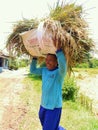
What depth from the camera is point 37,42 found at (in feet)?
15.0

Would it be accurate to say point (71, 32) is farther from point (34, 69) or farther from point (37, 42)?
point (34, 69)

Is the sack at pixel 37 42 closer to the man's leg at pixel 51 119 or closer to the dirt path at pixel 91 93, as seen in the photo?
the man's leg at pixel 51 119

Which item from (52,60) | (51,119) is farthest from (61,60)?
(51,119)

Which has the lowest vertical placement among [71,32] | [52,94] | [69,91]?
[69,91]

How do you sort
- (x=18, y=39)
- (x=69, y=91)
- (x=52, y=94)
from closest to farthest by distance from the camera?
(x=52, y=94) < (x=18, y=39) < (x=69, y=91)

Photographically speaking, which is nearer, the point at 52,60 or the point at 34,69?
the point at 52,60

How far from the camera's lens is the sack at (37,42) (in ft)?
14.4

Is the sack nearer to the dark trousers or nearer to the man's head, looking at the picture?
the man's head

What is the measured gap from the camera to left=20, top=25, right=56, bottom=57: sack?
439cm

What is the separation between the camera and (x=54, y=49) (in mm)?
4371

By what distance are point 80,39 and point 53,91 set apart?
742 mm

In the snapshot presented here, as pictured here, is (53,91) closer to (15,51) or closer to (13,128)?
(15,51)

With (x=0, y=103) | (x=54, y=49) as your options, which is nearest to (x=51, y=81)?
(x=54, y=49)

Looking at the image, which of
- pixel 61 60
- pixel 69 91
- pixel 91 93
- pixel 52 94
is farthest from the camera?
pixel 91 93
